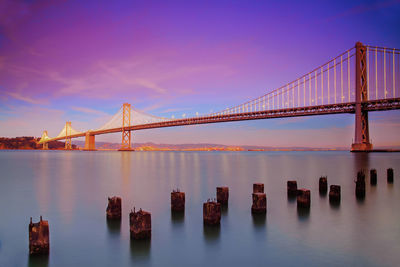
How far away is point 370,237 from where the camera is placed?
5.75 m

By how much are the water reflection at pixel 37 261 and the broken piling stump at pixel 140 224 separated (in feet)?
4.17

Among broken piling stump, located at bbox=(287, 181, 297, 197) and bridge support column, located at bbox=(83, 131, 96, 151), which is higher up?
bridge support column, located at bbox=(83, 131, 96, 151)

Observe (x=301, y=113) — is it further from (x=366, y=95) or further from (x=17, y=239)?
(x=17, y=239)

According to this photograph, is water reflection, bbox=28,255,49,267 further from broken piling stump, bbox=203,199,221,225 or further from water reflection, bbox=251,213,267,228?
water reflection, bbox=251,213,267,228

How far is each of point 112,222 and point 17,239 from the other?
1.67 m

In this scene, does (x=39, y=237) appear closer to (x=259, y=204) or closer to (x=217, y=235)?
(x=217, y=235)

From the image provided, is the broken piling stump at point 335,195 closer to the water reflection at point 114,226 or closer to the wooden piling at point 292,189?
the wooden piling at point 292,189

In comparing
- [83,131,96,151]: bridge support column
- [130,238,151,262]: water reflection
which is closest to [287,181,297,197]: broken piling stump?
[130,238,151,262]: water reflection

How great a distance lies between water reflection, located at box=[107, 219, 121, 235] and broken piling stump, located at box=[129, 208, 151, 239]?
0.88m

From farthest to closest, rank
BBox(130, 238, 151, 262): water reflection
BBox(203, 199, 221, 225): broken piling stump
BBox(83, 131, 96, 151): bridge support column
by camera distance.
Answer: BBox(83, 131, 96, 151): bridge support column < BBox(203, 199, 221, 225): broken piling stump < BBox(130, 238, 151, 262): water reflection

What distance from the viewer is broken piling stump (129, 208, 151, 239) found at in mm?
4930

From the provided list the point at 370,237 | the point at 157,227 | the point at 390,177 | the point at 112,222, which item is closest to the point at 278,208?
the point at 370,237

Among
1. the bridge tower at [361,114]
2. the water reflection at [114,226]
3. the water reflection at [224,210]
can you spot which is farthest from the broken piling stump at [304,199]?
the bridge tower at [361,114]

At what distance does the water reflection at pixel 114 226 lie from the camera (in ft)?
19.2
